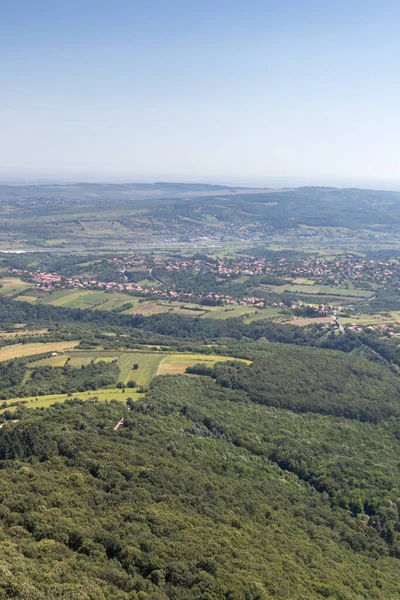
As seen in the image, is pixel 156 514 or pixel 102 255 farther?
pixel 102 255

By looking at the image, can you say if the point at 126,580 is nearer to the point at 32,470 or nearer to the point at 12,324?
the point at 32,470

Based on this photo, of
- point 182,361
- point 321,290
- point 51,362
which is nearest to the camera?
point 51,362

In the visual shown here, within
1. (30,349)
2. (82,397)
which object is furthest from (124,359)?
(82,397)

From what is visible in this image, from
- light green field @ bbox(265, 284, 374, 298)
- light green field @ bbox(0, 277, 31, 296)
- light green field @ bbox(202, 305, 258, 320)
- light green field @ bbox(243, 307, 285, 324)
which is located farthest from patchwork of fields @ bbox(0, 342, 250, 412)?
light green field @ bbox(265, 284, 374, 298)

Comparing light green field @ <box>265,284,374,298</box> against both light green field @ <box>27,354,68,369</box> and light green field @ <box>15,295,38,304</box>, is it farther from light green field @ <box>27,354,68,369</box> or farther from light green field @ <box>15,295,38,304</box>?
light green field @ <box>27,354,68,369</box>

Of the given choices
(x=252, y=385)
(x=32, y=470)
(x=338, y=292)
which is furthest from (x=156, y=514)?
(x=338, y=292)

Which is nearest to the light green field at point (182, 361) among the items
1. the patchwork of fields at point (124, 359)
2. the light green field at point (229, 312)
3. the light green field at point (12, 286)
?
the patchwork of fields at point (124, 359)

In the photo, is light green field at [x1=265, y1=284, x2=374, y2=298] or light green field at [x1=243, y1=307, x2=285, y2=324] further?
light green field at [x1=265, y1=284, x2=374, y2=298]

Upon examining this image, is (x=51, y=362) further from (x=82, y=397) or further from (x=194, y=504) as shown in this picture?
(x=194, y=504)
